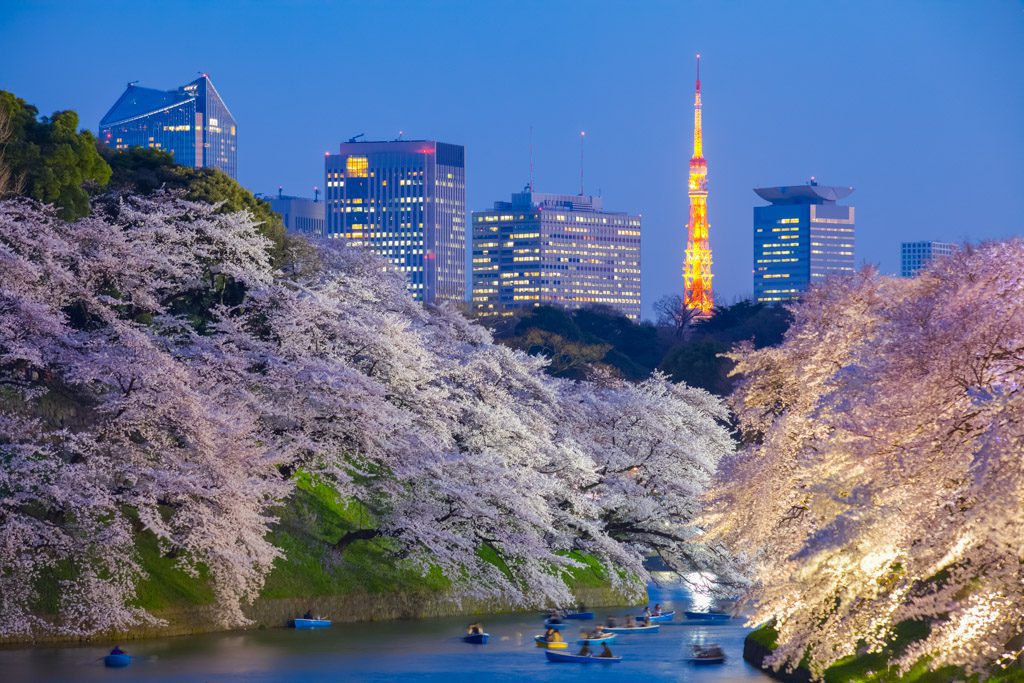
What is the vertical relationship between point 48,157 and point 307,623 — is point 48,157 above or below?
above

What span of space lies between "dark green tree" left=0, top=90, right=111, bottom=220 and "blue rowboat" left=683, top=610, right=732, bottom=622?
2187 cm

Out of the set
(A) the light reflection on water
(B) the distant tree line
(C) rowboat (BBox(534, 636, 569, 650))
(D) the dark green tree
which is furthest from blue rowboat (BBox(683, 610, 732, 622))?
(B) the distant tree line

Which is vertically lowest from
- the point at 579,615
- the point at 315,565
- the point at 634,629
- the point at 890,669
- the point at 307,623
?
the point at 579,615

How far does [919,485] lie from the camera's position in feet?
64.5

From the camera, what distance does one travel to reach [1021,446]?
17.9m

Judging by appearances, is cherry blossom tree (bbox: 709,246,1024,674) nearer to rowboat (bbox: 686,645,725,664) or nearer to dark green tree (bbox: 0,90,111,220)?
rowboat (bbox: 686,645,725,664)

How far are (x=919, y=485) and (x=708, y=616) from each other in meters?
29.3

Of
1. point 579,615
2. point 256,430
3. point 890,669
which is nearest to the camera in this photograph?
point 890,669

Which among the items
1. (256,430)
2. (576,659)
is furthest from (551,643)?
(256,430)

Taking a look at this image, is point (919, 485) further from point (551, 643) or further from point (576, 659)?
point (551, 643)

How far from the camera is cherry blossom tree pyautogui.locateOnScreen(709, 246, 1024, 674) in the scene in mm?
18719

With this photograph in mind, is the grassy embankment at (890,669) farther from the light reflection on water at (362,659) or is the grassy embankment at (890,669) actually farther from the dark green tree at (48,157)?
the dark green tree at (48,157)

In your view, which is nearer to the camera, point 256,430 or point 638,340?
point 256,430

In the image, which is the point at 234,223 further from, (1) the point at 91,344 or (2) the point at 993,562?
(2) the point at 993,562
